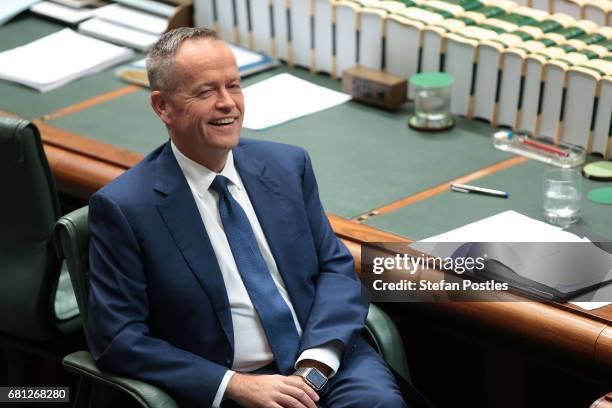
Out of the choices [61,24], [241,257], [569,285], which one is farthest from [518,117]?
[61,24]

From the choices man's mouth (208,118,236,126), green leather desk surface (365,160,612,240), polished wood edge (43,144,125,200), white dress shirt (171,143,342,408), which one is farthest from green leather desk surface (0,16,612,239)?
man's mouth (208,118,236,126)

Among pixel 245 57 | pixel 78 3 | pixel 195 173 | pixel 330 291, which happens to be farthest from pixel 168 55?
pixel 78 3

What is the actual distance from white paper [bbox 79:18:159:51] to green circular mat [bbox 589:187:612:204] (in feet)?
5.76

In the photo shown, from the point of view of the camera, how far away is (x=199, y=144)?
240 centimetres

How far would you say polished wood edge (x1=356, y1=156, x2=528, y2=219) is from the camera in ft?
9.46

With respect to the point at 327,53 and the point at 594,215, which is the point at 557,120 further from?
the point at 327,53

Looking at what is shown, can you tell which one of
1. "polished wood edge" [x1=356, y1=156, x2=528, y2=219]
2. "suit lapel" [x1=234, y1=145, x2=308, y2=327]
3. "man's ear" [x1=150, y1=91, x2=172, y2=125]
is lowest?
"polished wood edge" [x1=356, y1=156, x2=528, y2=219]

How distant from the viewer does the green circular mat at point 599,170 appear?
2.97 meters

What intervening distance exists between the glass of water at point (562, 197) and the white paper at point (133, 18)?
1717 mm

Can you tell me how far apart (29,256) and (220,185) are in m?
0.66

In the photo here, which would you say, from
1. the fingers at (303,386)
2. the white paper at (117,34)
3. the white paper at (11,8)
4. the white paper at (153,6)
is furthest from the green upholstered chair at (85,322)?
the white paper at (11,8)

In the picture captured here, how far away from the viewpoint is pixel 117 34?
409 cm

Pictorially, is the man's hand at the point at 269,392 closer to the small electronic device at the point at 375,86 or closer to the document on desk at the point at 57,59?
the small electronic device at the point at 375,86

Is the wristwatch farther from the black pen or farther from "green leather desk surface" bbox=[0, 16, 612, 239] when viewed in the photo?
the black pen
